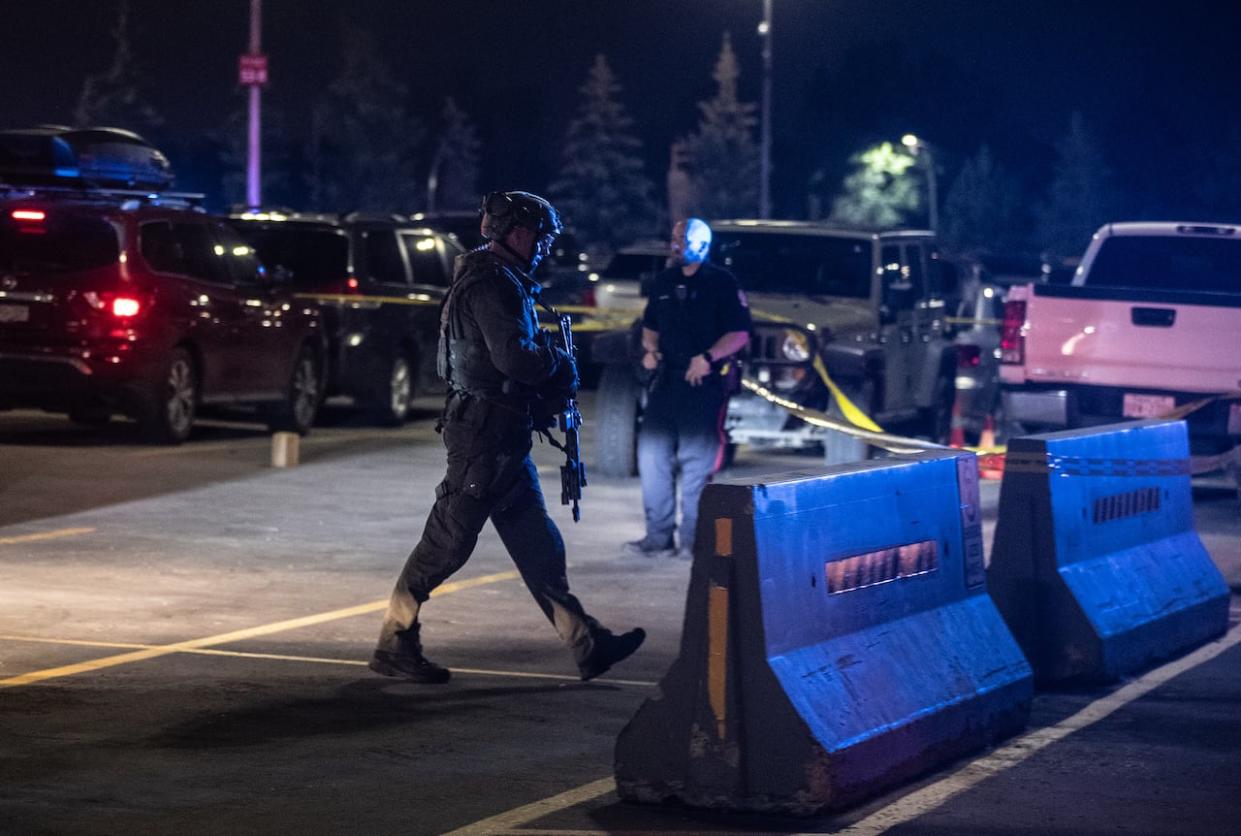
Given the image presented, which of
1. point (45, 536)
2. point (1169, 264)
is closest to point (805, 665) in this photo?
point (45, 536)

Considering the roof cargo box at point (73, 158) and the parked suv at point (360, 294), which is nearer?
the roof cargo box at point (73, 158)

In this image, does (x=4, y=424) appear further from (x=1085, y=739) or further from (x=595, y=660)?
(x=1085, y=739)

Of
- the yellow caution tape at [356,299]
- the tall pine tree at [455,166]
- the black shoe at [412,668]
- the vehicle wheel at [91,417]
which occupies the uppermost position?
the tall pine tree at [455,166]

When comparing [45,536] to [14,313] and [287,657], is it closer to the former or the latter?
[287,657]

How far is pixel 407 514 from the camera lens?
46.3 ft

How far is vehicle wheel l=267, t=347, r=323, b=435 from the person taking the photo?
1891cm

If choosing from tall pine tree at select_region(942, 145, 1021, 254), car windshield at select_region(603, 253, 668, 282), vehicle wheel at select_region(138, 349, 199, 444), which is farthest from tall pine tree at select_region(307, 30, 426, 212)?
vehicle wheel at select_region(138, 349, 199, 444)

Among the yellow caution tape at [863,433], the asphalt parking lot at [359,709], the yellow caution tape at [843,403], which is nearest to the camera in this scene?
the asphalt parking lot at [359,709]

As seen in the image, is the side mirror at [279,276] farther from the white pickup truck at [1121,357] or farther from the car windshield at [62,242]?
the white pickup truck at [1121,357]

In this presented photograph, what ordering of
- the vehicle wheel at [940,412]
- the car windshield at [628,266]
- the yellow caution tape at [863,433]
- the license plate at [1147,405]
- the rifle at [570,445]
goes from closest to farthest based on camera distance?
the rifle at [570,445] < the yellow caution tape at [863,433] < the license plate at [1147,405] < the vehicle wheel at [940,412] < the car windshield at [628,266]

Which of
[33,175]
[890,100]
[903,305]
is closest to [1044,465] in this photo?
[903,305]

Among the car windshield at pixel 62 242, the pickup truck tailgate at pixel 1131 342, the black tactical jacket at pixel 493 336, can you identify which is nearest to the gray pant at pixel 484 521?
the black tactical jacket at pixel 493 336

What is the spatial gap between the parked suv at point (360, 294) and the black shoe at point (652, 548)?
302 inches

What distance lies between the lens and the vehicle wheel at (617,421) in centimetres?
1611
